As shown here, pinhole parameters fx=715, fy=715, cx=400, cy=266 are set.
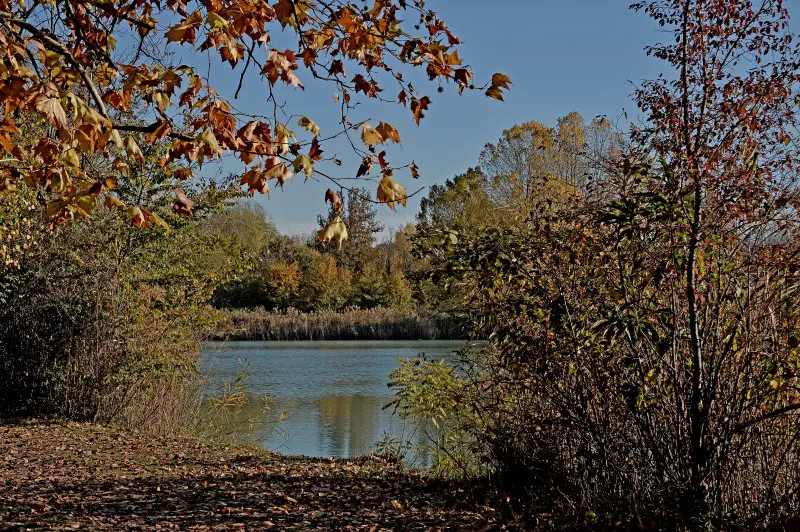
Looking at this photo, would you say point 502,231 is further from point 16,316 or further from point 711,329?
point 16,316

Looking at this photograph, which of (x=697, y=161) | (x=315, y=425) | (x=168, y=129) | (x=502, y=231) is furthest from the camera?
(x=315, y=425)

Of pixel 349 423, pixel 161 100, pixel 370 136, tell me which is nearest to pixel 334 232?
pixel 370 136

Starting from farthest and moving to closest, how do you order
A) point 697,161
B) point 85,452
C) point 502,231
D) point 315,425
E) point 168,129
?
point 315,425, point 85,452, point 502,231, point 697,161, point 168,129

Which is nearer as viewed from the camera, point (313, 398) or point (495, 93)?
point (495, 93)

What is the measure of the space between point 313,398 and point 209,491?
8.76 m

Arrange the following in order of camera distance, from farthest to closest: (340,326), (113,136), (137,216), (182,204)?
1. (340,326)
2. (182,204)
3. (137,216)
4. (113,136)

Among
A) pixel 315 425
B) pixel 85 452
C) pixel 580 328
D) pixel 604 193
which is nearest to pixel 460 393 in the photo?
pixel 580 328

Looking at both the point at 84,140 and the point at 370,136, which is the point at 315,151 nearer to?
the point at 370,136

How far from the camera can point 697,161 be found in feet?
14.4

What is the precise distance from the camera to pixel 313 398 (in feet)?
48.1

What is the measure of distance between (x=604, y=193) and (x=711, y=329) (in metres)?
1.11

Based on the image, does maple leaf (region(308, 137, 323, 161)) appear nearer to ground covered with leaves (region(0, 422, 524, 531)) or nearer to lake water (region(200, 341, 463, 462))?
ground covered with leaves (region(0, 422, 524, 531))

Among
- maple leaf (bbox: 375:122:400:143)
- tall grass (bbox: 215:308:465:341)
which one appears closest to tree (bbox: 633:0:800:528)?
maple leaf (bbox: 375:122:400:143)

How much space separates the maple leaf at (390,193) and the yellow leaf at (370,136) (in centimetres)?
21
